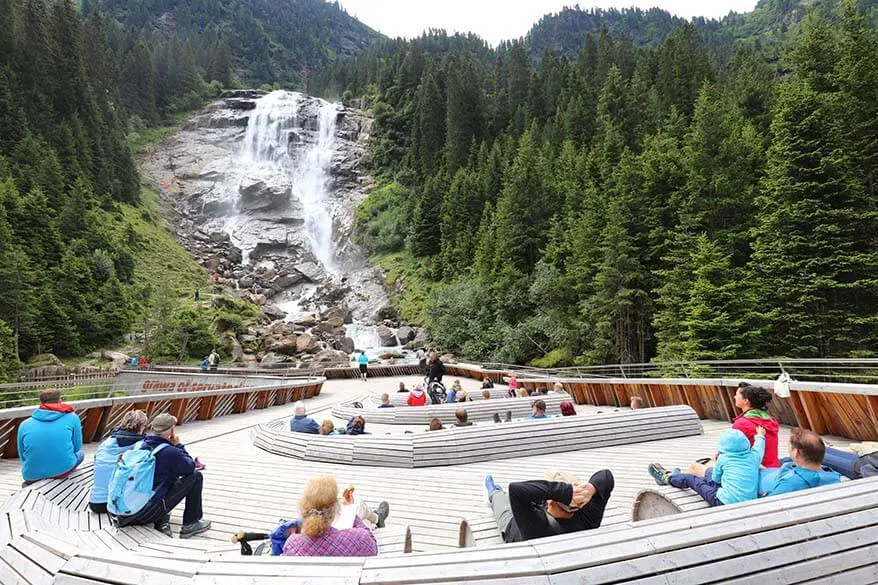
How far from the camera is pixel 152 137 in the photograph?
74.9 metres

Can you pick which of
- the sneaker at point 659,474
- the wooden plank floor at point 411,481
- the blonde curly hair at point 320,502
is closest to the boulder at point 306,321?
the wooden plank floor at point 411,481

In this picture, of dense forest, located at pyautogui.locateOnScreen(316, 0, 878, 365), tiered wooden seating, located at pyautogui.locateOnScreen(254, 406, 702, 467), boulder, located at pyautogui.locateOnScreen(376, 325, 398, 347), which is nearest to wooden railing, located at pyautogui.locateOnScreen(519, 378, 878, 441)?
tiered wooden seating, located at pyautogui.locateOnScreen(254, 406, 702, 467)

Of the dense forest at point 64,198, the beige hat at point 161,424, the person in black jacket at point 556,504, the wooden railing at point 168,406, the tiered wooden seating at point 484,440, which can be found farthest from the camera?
the dense forest at point 64,198

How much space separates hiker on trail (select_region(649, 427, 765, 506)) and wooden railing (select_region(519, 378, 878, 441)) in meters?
3.71

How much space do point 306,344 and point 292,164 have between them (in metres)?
43.1

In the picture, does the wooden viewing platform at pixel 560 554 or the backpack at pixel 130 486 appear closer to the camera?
the wooden viewing platform at pixel 560 554

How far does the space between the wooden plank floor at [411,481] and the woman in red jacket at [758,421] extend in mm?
1386

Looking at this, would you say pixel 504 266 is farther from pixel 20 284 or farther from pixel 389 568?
pixel 389 568

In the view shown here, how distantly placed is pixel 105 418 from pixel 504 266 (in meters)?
29.0

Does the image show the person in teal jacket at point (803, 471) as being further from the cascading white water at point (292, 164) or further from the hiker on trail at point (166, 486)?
the cascading white water at point (292, 164)

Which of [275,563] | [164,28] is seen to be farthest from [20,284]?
[164,28]

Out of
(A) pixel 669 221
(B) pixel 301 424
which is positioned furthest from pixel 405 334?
(B) pixel 301 424

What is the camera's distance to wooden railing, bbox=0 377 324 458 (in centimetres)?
720

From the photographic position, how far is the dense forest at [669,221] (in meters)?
17.4
